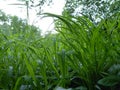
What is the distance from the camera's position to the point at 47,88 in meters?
0.70

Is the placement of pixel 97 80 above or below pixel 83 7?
below

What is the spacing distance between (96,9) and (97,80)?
227 cm

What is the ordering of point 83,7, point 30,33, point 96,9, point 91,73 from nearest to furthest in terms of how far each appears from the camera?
point 91,73 < point 30,33 < point 96,9 < point 83,7

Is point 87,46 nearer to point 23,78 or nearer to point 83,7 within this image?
point 23,78

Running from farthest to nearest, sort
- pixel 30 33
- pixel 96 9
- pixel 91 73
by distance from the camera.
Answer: pixel 96 9 → pixel 30 33 → pixel 91 73

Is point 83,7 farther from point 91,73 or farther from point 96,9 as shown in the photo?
point 91,73

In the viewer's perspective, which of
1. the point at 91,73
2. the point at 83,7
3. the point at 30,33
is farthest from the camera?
the point at 83,7

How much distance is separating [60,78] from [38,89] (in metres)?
0.07

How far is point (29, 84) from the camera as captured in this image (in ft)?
2.49

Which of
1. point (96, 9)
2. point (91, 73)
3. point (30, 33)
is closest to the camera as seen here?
point (91, 73)

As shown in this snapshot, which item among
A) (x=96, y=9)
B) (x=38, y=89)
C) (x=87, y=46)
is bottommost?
(x=38, y=89)

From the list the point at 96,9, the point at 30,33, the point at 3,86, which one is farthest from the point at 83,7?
the point at 3,86

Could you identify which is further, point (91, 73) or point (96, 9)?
point (96, 9)

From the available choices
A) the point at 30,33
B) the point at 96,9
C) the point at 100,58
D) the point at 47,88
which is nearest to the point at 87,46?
the point at 100,58
